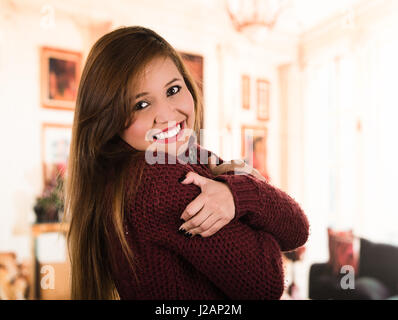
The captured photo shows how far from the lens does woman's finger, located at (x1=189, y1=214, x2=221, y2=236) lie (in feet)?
1.21

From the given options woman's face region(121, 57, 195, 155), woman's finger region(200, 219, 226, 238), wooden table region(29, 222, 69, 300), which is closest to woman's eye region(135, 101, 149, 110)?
woman's face region(121, 57, 195, 155)

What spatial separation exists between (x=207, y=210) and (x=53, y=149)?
69.4 inches

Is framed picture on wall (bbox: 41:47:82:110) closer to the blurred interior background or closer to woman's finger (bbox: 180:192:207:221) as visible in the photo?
the blurred interior background

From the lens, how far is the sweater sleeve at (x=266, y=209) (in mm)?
401

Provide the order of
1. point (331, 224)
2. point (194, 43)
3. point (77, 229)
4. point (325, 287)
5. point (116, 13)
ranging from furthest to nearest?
point (331, 224) < point (325, 287) < point (194, 43) < point (116, 13) < point (77, 229)

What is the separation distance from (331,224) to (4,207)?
2.37 meters

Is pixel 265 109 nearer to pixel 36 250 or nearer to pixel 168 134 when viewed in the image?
pixel 168 134

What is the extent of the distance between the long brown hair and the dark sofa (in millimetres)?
1507

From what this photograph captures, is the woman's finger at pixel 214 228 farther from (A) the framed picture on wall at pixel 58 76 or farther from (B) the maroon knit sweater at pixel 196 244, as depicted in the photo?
(A) the framed picture on wall at pixel 58 76

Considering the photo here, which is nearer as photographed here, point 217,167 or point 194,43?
point 217,167

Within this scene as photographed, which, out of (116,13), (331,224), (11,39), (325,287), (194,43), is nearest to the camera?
(11,39)
